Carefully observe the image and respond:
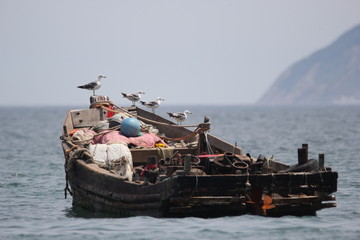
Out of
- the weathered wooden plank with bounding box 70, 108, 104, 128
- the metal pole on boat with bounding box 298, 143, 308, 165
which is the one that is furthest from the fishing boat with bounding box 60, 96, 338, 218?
the weathered wooden plank with bounding box 70, 108, 104, 128

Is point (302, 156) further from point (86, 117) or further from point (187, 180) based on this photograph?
point (86, 117)

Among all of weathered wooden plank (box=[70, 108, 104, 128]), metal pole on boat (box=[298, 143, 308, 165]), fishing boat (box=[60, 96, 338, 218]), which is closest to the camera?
fishing boat (box=[60, 96, 338, 218])

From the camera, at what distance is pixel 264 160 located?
1725 cm

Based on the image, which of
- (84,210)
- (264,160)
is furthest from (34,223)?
(264,160)

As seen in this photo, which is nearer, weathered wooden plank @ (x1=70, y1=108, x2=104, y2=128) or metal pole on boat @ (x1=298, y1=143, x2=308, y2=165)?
metal pole on boat @ (x1=298, y1=143, x2=308, y2=165)

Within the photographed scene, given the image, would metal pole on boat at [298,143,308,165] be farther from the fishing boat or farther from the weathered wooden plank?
the weathered wooden plank

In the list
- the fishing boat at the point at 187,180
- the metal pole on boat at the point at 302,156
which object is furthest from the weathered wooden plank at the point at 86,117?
the metal pole on boat at the point at 302,156

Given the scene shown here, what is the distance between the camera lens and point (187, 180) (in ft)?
48.2

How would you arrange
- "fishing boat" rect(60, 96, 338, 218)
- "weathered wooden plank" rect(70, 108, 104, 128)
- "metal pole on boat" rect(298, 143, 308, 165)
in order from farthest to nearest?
"weathered wooden plank" rect(70, 108, 104, 128) < "metal pole on boat" rect(298, 143, 308, 165) < "fishing boat" rect(60, 96, 338, 218)

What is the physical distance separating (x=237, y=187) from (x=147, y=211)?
190cm

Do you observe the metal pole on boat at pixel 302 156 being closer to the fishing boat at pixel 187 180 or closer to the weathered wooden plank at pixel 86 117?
the fishing boat at pixel 187 180

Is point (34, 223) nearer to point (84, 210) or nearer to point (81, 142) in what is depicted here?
point (84, 210)

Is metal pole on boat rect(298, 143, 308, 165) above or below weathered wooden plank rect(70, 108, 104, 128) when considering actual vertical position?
below

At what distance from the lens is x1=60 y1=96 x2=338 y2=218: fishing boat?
590 inches
